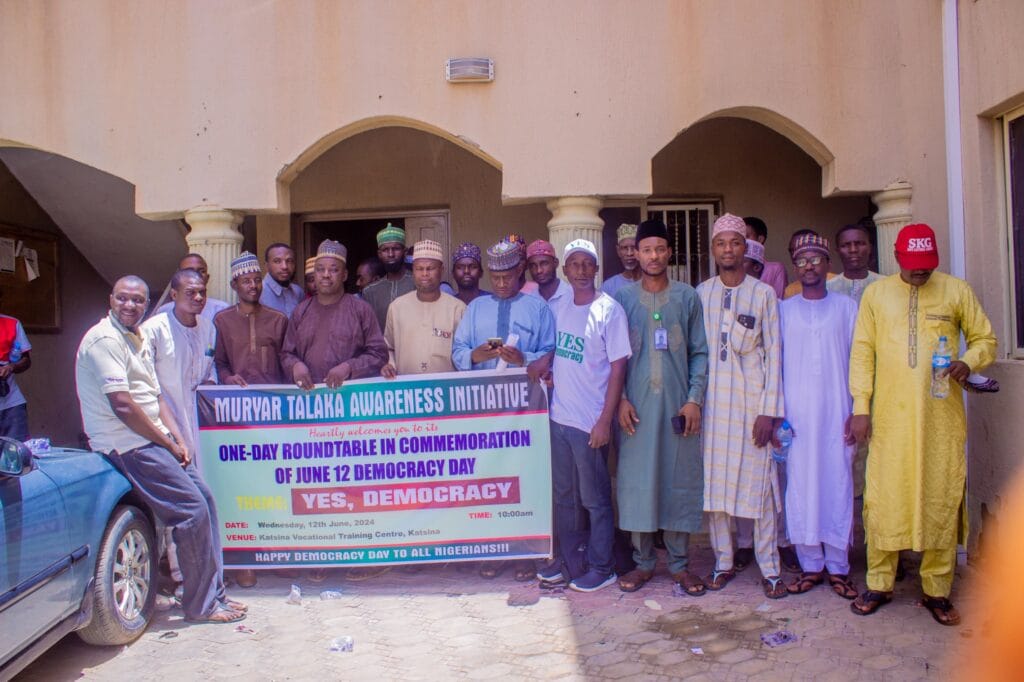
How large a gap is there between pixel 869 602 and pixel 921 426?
99 cm

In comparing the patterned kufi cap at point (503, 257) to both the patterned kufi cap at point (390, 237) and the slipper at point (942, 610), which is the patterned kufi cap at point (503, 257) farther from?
the slipper at point (942, 610)

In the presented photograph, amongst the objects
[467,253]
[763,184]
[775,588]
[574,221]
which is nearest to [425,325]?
[467,253]

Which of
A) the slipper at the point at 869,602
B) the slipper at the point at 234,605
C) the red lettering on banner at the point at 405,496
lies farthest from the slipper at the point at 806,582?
the slipper at the point at 234,605

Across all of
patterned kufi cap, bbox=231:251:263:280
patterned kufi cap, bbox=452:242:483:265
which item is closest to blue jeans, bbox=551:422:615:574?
patterned kufi cap, bbox=452:242:483:265

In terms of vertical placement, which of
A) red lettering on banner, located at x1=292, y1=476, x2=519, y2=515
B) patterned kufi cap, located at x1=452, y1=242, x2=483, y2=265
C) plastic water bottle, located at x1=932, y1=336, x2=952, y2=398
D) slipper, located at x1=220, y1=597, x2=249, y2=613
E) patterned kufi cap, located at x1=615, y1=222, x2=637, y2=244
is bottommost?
slipper, located at x1=220, y1=597, x2=249, y2=613

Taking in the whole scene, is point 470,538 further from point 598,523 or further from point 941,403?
point 941,403

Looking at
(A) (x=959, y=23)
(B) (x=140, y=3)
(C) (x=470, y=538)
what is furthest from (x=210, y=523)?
(A) (x=959, y=23)

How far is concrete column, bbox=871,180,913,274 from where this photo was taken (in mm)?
5676

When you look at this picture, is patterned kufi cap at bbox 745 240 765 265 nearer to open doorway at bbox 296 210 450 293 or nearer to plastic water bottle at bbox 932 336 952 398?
plastic water bottle at bbox 932 336 952 398

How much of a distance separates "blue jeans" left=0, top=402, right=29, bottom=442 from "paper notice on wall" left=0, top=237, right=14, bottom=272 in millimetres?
2506

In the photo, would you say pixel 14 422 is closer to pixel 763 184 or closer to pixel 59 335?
pixel 59 335

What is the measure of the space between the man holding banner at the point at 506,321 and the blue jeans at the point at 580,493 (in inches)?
17.2

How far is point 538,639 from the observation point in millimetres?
4250

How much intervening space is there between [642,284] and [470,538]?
6.14 ft
